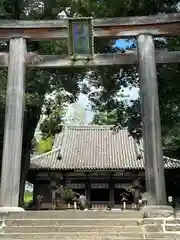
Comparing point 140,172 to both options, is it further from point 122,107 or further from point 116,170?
point 122,107

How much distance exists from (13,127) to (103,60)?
291cm

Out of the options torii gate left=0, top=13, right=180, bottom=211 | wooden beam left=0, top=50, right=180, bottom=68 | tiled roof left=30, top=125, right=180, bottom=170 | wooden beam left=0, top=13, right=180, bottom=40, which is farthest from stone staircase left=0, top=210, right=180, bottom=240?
tiled roof left=30, top=125, right=180, bottom=170

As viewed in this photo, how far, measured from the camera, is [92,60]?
32.5 ft

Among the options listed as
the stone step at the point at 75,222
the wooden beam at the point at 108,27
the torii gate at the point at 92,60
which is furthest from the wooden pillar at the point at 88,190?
the stone step at the point at 75,222

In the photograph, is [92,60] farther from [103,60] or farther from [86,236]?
[86,236]

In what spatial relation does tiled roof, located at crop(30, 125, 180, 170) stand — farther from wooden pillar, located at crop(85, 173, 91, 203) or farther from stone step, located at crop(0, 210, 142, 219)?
stone step, located at crop(0, 210, 142, 219)

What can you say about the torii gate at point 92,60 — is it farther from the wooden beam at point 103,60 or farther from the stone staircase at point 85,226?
the stone staircase at point 85,226

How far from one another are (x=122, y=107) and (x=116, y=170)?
5.23 metres

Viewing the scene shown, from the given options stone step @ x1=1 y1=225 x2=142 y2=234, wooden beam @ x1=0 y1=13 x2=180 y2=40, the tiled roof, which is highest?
wooden beam @ x1=0 y1=13 x2=180 y2=40

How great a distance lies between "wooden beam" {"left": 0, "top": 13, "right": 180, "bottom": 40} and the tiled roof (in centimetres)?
A: 990

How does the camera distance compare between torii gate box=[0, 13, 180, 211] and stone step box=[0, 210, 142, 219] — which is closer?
stone step box=[0, 210, 142, 219]

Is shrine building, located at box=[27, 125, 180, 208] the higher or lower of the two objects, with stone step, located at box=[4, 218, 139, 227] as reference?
higher

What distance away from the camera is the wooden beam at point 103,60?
32.3 feet

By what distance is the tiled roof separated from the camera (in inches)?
763
